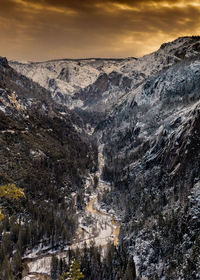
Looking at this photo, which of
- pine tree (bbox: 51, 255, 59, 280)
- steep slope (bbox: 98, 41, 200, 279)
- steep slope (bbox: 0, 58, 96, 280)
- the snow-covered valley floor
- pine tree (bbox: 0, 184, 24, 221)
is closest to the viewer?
pine tree (bbox: 0, 184, 24, 221)

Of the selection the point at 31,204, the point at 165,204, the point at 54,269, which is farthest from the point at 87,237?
the point at 165,204

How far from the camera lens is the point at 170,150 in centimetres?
14962

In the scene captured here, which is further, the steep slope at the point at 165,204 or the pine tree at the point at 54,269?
the pine tree at the point at 54,269

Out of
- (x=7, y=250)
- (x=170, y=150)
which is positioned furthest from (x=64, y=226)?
(x=170, y=150)

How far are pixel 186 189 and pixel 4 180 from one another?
329ft

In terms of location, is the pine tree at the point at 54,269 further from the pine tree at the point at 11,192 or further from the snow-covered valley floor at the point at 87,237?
the pine tree at the point at 11,192

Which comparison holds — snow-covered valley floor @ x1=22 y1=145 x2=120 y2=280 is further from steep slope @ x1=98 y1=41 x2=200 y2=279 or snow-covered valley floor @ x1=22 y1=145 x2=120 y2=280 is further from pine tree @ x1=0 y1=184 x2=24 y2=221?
pine tree @ x1=0 y1=184 x2=24 y2=221

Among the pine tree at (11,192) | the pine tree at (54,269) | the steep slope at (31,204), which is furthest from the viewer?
the steep slope at (31,204)

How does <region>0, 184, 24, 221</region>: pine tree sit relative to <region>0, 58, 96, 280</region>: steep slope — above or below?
below

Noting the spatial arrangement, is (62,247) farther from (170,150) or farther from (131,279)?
(170,150)

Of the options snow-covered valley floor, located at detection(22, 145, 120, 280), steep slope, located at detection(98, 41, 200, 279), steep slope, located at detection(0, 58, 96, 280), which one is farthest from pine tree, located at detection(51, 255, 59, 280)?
steep slope, located at detection(98, 41, 200, 279)

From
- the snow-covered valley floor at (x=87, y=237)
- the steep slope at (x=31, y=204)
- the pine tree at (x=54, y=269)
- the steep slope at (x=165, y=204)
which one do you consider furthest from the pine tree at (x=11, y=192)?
the snow-covered valley floor at (x=87, y=237)

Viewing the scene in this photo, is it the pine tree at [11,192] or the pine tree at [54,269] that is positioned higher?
the pine tree at [11,192]

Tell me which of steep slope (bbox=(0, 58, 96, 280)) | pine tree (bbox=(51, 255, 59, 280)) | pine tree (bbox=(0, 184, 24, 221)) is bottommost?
pine tree (bbox=(51, 255, 59, 280))
